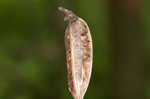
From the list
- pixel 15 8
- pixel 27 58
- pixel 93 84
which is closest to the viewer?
pixel 27 58

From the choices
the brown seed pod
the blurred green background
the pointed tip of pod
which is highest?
the pointed tip of pod

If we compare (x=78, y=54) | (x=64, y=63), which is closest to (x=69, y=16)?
(x=78, y=54)

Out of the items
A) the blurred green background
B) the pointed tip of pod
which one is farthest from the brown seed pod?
the blurred green background

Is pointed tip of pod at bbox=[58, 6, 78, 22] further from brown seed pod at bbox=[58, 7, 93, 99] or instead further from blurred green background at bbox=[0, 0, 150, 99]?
blurred green background at bbox=[0, 0, 150, 99]

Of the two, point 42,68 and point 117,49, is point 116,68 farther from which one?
point 42,68

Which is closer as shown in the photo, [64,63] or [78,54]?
[78,54]

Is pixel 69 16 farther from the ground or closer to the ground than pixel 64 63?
farther from the ground

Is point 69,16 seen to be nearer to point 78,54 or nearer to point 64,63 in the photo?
point 78,54

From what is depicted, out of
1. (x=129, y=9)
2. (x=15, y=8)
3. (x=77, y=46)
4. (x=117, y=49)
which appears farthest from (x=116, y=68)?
(x=77, y=46)

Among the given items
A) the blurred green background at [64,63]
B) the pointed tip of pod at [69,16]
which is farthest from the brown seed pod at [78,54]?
the blurred green background at [64,63]
